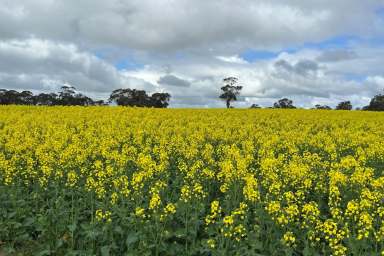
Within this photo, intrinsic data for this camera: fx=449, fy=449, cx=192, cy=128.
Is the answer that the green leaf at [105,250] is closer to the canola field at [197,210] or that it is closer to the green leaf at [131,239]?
the canola field at [197,210]

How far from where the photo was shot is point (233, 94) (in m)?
98.9

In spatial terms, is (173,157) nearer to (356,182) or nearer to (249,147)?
(249,147)

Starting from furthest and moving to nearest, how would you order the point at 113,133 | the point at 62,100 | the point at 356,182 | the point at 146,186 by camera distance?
the point at 62,100, the point at 113,133, the point at 146,186, the point at 356,182

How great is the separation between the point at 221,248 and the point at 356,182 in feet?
15.0

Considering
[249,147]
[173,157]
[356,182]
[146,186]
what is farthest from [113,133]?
[356,182]

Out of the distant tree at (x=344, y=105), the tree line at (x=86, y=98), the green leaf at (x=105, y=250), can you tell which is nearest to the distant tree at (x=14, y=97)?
the tree line at (x=86, y=98)

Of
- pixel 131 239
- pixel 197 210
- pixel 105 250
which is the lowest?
pixel 105 250

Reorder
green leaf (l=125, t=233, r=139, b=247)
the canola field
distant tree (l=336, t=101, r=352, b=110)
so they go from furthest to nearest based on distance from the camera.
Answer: distant tree (l=336, t=101, r=352, b=110)
green leaf (l=125, t=233, r=139, b=247)
the canola field

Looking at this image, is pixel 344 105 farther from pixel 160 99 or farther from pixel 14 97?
pixel 14 97

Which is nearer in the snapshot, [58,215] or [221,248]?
[221,248]

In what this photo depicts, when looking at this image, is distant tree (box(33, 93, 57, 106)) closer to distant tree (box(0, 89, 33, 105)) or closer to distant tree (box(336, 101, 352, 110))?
distant tree (box(0, 89, 33, 105))

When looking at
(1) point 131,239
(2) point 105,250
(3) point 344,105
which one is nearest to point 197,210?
(1) point 131,239

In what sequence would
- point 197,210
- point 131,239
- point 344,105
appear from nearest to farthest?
point 131,239 → point 197,210 → point 344,105

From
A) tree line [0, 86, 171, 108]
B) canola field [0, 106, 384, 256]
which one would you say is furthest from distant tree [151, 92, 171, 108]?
canola field [0, 106, 384, 256]
